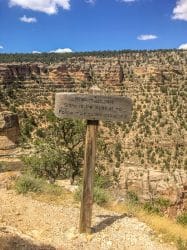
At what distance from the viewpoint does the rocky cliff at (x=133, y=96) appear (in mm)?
48312

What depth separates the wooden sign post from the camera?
835 centimetres

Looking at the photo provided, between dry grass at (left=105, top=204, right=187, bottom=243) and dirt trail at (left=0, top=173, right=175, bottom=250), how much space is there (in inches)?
8.4

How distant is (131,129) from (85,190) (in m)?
48.2

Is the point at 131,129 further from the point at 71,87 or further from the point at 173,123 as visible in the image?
the point at 71,87

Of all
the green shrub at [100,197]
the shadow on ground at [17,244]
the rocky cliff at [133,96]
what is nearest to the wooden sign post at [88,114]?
the shadow on ground at [17,244]

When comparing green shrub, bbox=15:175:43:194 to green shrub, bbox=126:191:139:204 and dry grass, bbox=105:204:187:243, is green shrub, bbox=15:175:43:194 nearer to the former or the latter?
dry grass, bbox=105:204:187:243

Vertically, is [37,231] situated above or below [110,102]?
below

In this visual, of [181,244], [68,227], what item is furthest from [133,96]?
[181,244]

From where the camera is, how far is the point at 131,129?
56.5 m

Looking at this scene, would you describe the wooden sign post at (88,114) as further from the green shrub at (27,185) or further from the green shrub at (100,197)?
the green shrub at (27,185)

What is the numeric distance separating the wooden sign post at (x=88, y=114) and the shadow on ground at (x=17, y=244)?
1.00m

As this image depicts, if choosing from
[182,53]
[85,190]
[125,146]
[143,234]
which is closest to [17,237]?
[85,190]

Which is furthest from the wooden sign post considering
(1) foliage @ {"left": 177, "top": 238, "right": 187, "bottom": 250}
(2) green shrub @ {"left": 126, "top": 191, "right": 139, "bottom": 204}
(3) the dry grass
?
(2) green shrub @ {"left": 126, "top": 191, "right": 139, "bottom": 204}

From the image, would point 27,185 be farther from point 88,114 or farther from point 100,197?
point 88,114
